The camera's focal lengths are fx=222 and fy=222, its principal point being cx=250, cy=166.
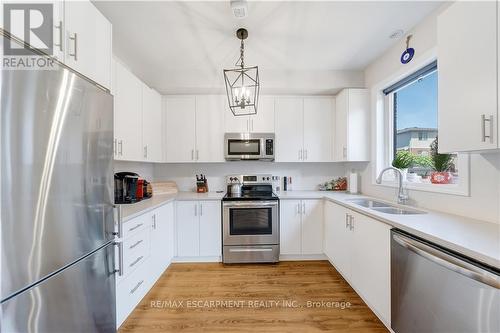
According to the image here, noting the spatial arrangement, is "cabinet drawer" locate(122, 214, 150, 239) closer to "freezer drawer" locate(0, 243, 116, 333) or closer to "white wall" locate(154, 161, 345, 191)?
"freezer drawer" locate(0, 243, 116, 333)

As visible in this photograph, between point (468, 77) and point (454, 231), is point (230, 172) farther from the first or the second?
point (468, 77)

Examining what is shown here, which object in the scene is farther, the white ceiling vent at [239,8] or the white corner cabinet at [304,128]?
the white corner cabinet at [304,128]

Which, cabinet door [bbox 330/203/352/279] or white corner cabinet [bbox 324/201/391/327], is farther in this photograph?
cabinet door [bbox 330/203/352/279]

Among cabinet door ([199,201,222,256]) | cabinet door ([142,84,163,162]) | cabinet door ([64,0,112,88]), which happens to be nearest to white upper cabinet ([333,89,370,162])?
cabinet door ([199,201,222,256])

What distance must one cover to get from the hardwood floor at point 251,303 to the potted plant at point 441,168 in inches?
51.5

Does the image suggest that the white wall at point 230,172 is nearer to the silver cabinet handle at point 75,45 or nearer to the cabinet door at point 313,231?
the cabinet door at point 313,231

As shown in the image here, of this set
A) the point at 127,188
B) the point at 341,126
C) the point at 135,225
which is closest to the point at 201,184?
the point at 127,188

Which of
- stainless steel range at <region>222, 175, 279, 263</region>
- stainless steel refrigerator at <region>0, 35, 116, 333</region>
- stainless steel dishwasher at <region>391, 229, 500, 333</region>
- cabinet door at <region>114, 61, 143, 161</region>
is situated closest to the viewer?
stainless steel refrigerator at <region>0, 35, 116, 333</region>

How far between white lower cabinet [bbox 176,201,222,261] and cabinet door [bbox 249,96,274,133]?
1.34m

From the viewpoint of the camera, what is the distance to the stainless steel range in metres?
2.90

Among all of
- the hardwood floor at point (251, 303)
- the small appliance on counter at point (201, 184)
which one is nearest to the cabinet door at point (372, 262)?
the hardwood floor at point (251, 303)

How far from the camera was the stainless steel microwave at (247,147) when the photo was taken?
3256 millimetres

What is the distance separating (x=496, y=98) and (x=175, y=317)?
263 centimetres

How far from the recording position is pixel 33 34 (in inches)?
39.8
